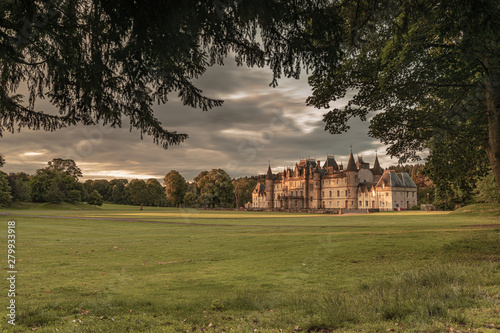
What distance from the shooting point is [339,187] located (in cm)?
10394

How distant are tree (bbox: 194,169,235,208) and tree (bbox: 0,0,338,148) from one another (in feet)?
284

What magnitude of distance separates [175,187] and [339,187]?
1834 inches

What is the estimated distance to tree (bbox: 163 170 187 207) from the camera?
104312 millimetres

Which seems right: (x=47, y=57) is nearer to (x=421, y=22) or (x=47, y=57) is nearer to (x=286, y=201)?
(x=421, y=22)

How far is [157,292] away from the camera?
8.17 m

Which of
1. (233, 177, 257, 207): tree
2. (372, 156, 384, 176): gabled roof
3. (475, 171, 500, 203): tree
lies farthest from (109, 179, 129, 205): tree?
(475, 171, 500, 203): tree

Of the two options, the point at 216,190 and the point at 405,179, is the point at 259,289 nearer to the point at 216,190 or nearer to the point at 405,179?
the point at 216,190

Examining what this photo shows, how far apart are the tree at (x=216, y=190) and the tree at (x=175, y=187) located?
8.67 metres

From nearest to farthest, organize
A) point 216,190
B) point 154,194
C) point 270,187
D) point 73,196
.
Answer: point 73,196
point 216,190
point 154,194
point 270,187

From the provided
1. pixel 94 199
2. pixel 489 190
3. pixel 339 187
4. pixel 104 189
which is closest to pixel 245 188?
pixel 339 187

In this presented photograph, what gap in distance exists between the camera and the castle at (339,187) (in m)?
94.1

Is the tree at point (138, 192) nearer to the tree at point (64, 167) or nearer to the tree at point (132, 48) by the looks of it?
the tree at point (64, 167)

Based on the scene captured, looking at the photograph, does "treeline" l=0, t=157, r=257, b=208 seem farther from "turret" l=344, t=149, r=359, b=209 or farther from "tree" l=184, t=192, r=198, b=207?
"turret" l=344, t=149, r=359, b=209

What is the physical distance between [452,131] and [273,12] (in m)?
11.4
